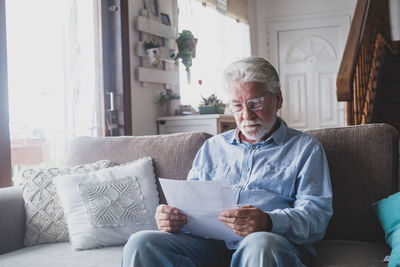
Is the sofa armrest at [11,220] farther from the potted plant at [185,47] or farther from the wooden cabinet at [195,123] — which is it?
the potted plant at [185,47]

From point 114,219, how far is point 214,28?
3.86m

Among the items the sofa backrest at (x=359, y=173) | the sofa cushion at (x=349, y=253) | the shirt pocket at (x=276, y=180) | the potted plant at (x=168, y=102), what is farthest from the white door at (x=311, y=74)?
the shirt pocket at (x=276, y=180)

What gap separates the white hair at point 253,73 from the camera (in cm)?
189

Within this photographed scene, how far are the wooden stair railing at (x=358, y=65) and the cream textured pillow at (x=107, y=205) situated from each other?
1386mm

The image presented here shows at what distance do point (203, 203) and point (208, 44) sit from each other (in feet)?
13.4

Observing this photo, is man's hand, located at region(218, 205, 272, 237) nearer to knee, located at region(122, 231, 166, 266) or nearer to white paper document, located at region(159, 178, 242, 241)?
white paper document, located at region(159, 178, 242, 241)

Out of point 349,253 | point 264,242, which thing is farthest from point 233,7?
point 264,242

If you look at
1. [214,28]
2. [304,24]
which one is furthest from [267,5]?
A: [214,28]

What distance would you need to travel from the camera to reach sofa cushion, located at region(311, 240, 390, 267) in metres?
1.67

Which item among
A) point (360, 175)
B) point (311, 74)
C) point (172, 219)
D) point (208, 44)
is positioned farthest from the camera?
point (311, 74)

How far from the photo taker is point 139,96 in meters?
4.15

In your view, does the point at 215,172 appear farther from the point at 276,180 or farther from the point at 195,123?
the point at 195,123

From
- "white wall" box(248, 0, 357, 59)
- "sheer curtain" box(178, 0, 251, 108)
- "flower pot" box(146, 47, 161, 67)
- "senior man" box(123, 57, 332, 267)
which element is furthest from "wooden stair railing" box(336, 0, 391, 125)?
"white wall" box(248, 0, 357, 59)

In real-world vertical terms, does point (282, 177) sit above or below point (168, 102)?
below
